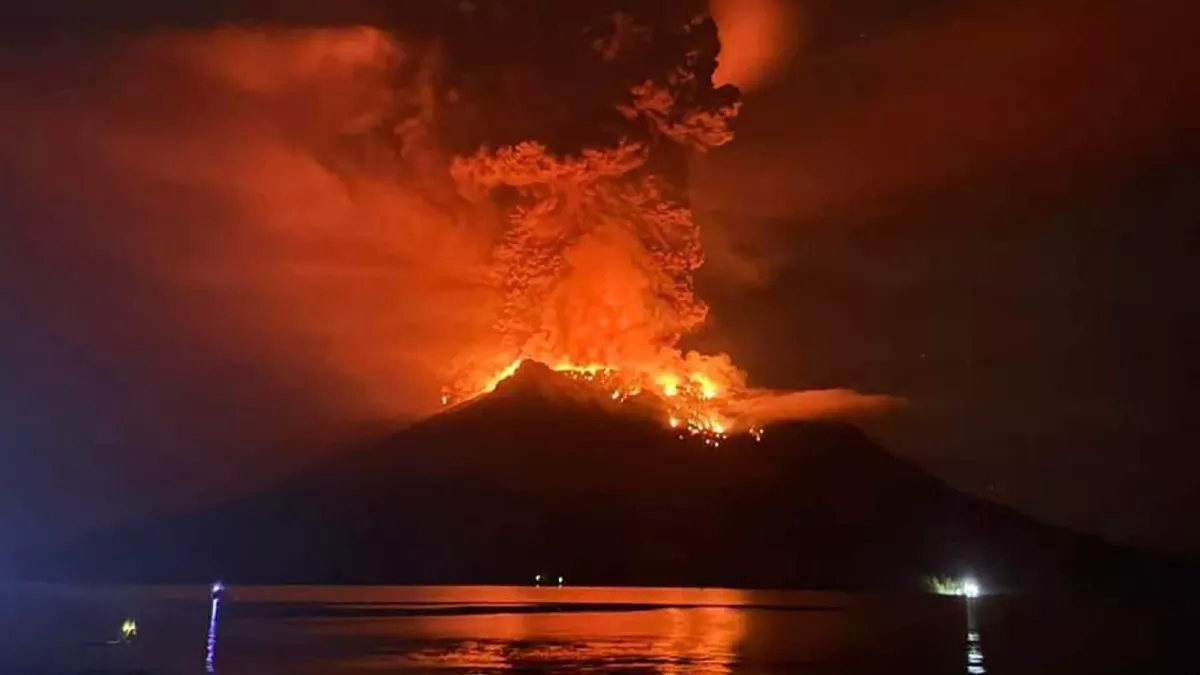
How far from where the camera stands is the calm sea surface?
186 ft

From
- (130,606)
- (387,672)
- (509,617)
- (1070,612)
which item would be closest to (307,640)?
(387,672)

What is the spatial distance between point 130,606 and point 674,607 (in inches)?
2170

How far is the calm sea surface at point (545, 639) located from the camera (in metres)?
56.7

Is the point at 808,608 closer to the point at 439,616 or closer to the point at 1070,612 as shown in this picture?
the point at 1070,612

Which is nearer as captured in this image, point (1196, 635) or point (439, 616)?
point (1196, 635)

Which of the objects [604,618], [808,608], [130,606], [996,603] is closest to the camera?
[604,618]

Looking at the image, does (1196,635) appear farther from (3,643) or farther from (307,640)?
(3,643)

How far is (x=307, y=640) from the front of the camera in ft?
251

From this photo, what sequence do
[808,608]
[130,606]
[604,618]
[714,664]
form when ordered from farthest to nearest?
[808,608] → [130,606] → [604,618] → [714,664]

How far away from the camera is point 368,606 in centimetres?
13938

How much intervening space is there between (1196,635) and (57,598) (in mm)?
114303

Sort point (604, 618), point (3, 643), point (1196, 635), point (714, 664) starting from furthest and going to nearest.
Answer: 1. point (604, 618)
2. point (1196, 635)
3. point (3, 643)
4. point (714, 664)

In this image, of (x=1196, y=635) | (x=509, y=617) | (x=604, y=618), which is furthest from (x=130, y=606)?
(x=1196, y=635)

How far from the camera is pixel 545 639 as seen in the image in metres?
77.9
